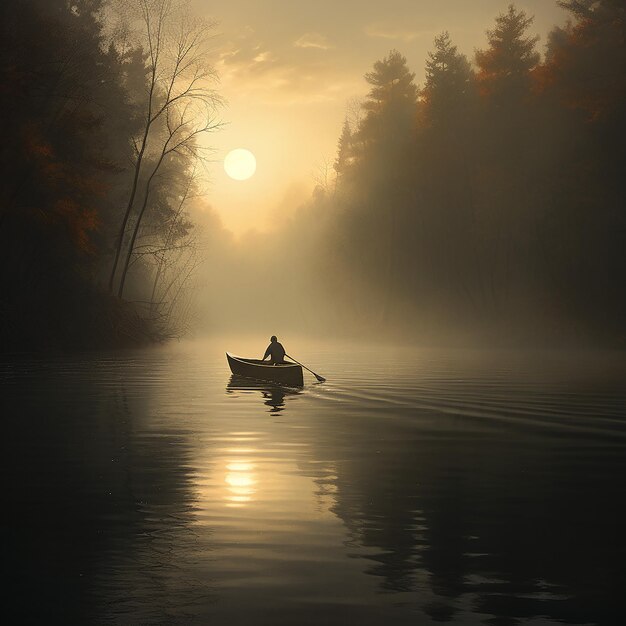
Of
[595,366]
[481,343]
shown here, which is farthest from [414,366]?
[481,343]

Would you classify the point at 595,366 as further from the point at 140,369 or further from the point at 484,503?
the point at 484,503

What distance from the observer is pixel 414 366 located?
131 ft

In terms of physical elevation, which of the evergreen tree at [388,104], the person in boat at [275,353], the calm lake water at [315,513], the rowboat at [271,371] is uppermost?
the evergreen tree at [388,104]

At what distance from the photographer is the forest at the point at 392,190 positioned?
4112 centimetres

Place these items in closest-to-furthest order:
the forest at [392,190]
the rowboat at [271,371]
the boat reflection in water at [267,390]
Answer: the boat reflection in water at [267,390] < the rowboat at [271,371] < the forest at [392,190]

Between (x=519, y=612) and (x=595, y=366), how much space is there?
3248cm

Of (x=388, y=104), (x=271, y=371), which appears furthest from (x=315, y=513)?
(x=388, y=104)

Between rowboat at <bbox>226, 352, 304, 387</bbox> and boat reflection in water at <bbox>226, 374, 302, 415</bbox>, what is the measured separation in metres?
0.21

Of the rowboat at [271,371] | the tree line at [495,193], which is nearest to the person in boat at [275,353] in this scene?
the rowboat at [271,371]

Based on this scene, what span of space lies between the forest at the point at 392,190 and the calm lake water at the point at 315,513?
20.1m

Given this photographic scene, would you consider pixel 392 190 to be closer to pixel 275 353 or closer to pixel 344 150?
pixel 344 150

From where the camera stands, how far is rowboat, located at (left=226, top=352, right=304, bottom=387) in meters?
28.4

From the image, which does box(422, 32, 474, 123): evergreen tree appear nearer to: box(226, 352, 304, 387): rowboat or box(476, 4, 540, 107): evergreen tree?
box(476, 4, 540, 107): evergreen tree

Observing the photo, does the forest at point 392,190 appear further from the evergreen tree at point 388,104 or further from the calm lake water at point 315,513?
the calm lake water at point 315,513
